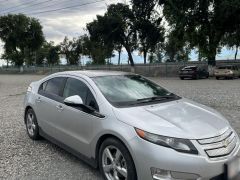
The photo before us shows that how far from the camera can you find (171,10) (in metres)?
34.8

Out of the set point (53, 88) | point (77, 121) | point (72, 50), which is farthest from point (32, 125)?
point (72, 50)

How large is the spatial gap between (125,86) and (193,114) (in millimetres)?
1322

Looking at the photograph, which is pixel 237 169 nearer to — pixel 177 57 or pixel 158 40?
pixel 158 40

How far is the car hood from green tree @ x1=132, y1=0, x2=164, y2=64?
132ft

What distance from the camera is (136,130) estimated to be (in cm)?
421

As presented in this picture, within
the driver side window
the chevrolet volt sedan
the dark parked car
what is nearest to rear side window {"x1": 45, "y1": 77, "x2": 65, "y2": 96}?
the chevrolet volt sedan

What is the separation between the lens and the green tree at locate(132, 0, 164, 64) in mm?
43991

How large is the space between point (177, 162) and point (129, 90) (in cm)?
186

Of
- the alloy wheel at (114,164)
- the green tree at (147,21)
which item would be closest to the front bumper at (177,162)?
the alloy wheel at (114,164)

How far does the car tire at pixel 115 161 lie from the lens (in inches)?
167

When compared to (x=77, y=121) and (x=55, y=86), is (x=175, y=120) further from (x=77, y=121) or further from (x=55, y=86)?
(x=55, y=86)

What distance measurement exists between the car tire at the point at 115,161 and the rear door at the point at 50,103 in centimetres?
144

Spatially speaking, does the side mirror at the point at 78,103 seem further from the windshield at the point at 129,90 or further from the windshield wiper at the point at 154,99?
the windshield wiper at the point at 154,99

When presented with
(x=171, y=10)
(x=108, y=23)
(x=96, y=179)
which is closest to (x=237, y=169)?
(x=96, y=179)
